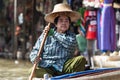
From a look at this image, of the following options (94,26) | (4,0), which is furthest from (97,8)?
(4,0)

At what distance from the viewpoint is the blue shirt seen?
5867 millimetres

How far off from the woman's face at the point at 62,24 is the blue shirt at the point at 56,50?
6 centimetres

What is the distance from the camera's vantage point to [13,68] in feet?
34.3

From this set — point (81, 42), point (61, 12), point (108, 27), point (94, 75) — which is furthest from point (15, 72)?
point (94, 75)

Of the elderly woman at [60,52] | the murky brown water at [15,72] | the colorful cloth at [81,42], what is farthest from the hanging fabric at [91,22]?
the elderly woman at [60,52]

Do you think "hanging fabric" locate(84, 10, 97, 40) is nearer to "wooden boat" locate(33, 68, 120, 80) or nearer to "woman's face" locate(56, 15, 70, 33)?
"woman's face" locate(56, 15, 70, 33)

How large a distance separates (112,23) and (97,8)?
877mm

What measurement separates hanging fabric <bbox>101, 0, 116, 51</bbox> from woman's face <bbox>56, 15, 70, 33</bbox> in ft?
8.77

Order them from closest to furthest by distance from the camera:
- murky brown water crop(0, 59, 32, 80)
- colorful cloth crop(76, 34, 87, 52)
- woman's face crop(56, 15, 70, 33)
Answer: woman's face crop(56, 15, 70, 33) → murky brown water crop(0, 59, 32, 80) → colorful cloth crop(76, 34, 87, 52)

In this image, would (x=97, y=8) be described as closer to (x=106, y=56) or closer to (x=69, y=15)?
(x=106, y=56)

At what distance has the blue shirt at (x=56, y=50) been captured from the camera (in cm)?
587

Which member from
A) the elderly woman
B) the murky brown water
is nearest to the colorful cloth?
the murky brown water

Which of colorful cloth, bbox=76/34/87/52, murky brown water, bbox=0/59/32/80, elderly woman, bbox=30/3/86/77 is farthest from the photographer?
colorful cloth, bbox=76/34/87/52

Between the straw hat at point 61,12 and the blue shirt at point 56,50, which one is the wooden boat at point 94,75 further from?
the straw hat at point 61,12
